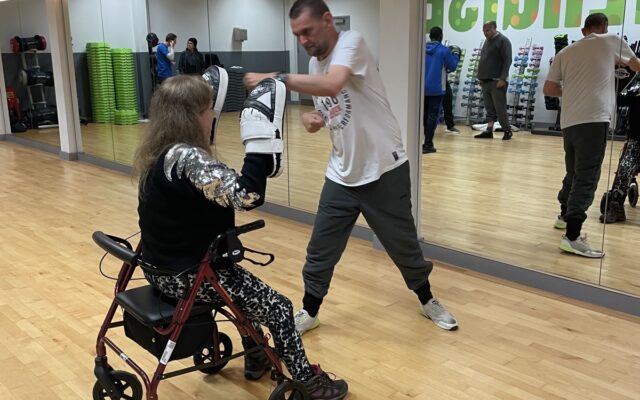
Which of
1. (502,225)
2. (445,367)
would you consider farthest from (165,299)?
(502,225)

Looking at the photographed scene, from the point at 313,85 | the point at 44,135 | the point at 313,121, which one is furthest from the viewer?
the point at 44,135

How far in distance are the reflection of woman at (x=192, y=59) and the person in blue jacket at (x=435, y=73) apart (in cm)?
270

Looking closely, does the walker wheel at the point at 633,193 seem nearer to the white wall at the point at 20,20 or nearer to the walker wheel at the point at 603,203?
the walker wheel at the point at 603,203

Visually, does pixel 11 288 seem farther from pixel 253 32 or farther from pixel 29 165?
pixel 29 165

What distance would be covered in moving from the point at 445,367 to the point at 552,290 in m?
1.19

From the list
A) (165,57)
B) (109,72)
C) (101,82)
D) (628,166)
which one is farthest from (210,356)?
(101,82)

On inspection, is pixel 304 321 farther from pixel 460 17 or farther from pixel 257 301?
pixel 460 17

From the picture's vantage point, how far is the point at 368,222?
292 centimetres

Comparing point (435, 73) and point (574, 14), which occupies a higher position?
point (574, 14)

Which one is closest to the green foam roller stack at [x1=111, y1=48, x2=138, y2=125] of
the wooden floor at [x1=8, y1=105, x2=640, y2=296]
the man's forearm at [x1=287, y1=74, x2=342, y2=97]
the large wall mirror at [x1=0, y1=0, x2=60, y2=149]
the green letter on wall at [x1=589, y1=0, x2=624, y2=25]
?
the large wall mirror at [x1=0, y1=0, x2=60, y2=149]

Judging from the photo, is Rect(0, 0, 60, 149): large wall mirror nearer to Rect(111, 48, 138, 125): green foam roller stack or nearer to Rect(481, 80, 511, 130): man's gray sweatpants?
Rect(111, 48, 138, 125): green foam roller stack

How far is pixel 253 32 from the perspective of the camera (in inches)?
212

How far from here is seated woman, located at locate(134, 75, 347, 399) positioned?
6.28ft

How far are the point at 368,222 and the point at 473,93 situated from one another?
5.62ft
